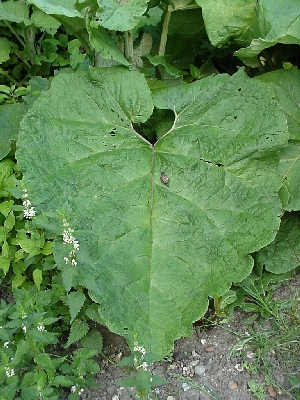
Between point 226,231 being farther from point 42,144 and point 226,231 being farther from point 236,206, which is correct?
point 42,144

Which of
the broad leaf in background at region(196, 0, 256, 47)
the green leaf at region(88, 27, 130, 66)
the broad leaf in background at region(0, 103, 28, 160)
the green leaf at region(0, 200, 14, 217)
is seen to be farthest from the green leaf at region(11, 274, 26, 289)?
the broad leaf in background at region(196, 0, 256, 47)

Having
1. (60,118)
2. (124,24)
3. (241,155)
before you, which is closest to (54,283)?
(60,118)

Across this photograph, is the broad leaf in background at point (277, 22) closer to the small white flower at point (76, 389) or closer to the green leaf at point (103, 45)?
the green leaf at point (103, 45)

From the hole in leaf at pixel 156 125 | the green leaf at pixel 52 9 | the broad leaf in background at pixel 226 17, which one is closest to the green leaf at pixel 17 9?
the green leaf at pixel 52 9

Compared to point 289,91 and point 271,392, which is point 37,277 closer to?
point 271,392

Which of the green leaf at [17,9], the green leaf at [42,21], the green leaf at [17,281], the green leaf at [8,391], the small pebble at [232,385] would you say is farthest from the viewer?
the green leaf at [42,21]

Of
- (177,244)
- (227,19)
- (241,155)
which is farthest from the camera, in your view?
(227,19)

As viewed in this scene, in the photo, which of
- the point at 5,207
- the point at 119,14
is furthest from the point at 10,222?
the point at 119,14
